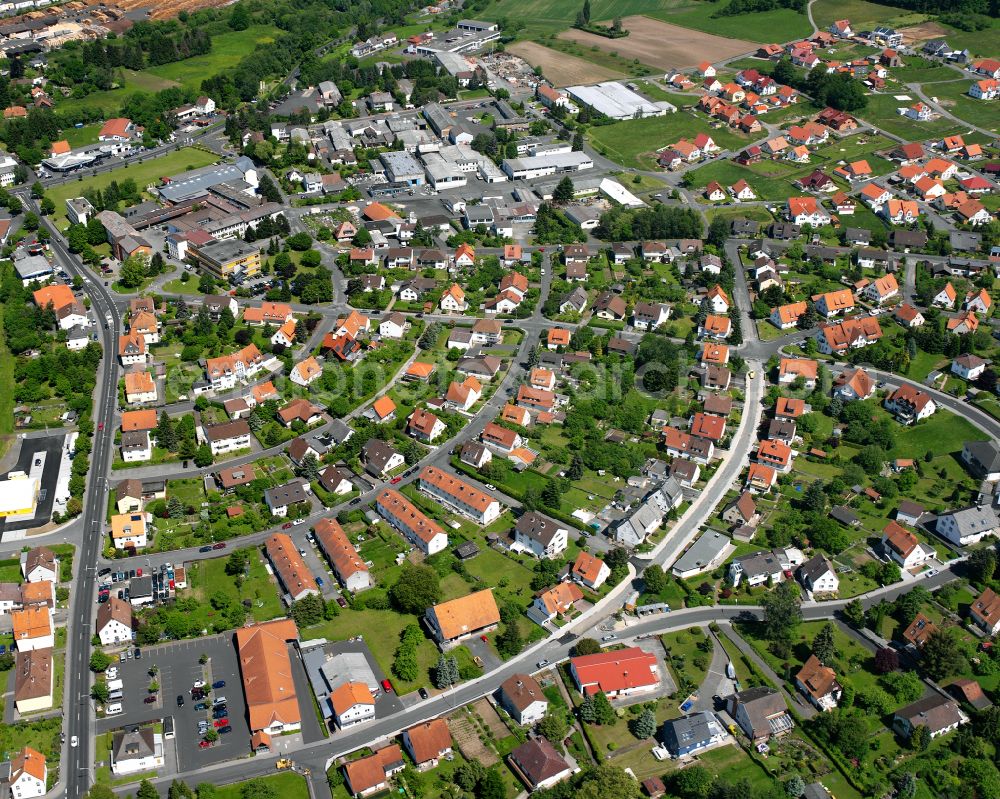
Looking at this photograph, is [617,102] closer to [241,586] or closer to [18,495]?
[18,495]

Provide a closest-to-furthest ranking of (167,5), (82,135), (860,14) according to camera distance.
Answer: (82,135)
(860,14)
(167,5)

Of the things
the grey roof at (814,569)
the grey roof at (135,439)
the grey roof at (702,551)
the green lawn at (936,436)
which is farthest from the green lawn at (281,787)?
the green lawn at (936,436)

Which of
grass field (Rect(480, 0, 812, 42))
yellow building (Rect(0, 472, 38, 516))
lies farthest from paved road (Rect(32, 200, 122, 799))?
grass field (Rect(480, 0, 812, 42))

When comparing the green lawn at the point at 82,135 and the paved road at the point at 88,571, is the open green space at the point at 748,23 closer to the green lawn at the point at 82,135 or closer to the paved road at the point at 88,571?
the green lawn at the point at 82,135

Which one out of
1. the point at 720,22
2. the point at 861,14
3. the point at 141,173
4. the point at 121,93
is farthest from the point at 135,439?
the point at 861,14

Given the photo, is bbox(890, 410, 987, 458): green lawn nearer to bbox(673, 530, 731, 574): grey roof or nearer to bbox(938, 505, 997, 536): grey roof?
bbox(938, 505, 997, 536): grey roof

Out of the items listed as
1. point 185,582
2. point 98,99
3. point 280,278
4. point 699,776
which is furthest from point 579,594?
point 98,99

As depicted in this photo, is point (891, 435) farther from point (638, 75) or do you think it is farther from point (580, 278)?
point (638, 75)
